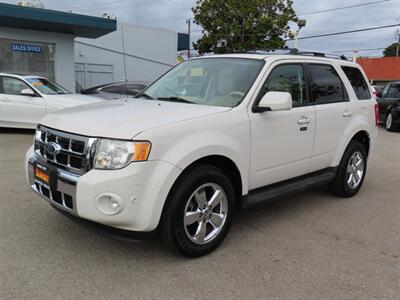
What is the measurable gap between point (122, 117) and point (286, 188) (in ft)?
6.58

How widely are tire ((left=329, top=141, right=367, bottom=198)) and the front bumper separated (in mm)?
2983

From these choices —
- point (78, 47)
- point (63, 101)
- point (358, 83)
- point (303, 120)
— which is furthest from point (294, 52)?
point (78, 47)

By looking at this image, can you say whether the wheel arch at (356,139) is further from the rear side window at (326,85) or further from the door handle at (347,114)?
the rear side window at (326,85)

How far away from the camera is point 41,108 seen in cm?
1020

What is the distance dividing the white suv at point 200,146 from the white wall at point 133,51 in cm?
1686

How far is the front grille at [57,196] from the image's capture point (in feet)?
11.2

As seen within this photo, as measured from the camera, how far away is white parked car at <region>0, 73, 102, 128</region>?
33.6 feet

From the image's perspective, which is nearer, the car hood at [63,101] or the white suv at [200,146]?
the white suv at [200,146]

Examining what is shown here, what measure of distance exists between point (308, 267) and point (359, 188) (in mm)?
2790

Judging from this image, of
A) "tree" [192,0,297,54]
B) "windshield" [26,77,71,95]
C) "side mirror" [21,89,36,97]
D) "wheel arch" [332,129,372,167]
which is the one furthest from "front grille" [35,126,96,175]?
"tree" [192,0,297,54]

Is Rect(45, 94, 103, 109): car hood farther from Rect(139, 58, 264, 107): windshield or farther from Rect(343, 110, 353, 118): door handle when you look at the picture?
Rect(343, 110, 353, 118): door handle

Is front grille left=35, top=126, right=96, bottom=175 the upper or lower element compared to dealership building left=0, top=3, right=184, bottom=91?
lower

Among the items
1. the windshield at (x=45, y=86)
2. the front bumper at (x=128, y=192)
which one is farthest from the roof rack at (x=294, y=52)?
the windshield at (x=45, y=86)

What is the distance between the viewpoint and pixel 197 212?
3.71 metres
